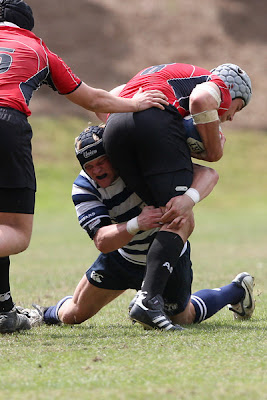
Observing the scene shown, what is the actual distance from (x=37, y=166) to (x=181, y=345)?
2368cm

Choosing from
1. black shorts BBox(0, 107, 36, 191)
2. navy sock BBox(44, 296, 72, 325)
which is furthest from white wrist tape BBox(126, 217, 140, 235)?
navy sock BBox(44, 296, 72, 325)

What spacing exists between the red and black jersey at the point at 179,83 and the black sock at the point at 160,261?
73 cm

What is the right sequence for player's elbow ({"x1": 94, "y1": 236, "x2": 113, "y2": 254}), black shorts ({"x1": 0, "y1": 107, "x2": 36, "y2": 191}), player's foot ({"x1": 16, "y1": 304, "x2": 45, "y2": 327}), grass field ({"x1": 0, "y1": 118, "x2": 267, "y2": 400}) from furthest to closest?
player's foot ({"x1": 16, "y1": 304, "x2": 45, "y2": 327}) < player's elbow ({"x1": 94, "y1": 236, "x2": 113, "y2": 254}) < black shorts ({"x1": 0, "y1": 107, "x2": 36, "y2": 191}) < grass field ({"x1": 0, "y1": 118, "x2": 267, "y2": 400})

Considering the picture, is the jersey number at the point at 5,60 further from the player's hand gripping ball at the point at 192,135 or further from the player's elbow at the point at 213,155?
the player's elbow at the point at 213,155

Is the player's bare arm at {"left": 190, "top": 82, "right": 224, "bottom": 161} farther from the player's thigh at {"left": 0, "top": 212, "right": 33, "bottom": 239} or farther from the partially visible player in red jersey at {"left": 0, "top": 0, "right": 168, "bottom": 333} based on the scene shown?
the player's thigh at {"left": 0, "top": 212, "right": 33, "bottom": 239}

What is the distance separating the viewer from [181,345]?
3594mm

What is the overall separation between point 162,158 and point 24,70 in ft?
2.90

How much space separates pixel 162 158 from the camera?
407 centimetres

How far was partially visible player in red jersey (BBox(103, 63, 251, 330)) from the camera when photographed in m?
4.06

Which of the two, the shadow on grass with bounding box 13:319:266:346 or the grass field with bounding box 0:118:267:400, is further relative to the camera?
the shadow on grass with bounding box 13:319:266:346

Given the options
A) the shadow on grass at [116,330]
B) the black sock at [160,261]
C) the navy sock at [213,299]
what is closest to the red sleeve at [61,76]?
the black sock at [160,261]

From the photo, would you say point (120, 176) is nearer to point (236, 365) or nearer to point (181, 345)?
point (181, 345)

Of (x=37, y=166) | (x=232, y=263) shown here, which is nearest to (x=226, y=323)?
(x=232, y=263)

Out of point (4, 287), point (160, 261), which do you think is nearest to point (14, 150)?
point (4, 287)
